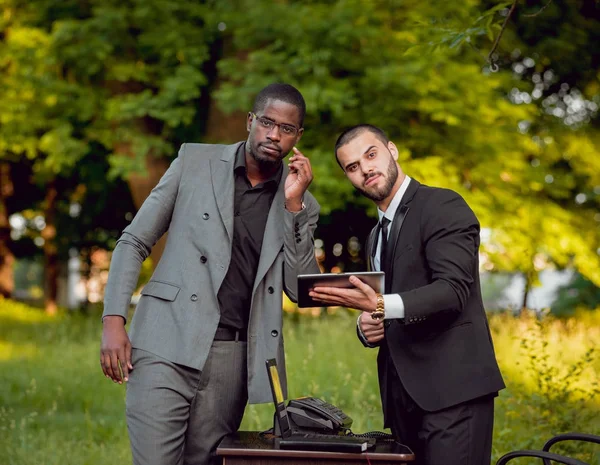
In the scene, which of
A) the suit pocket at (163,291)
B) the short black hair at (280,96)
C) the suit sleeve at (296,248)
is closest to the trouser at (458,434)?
the suit sleeve at (296,248)

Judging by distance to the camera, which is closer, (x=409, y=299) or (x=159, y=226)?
(x=409, y=299)

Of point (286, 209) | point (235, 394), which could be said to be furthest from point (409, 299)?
point (235, 394)

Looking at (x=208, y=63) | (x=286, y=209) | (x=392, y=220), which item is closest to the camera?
(x=392, y=220)

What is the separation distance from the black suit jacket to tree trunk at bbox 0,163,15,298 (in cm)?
2145

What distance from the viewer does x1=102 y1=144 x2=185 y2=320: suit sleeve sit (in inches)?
139

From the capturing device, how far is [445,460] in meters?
3.23

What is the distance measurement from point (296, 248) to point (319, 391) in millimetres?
4122

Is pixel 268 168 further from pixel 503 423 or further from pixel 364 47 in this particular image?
pixel 364 47

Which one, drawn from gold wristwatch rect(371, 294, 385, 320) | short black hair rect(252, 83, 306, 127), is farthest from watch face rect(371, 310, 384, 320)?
short black hair rect(252, 83, 306, 127)

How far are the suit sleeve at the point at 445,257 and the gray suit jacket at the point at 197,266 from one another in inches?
28.4

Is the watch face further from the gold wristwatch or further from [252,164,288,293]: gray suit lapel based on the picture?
[252,164,288,293]: gray suit lapel

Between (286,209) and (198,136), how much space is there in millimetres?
A: 10867

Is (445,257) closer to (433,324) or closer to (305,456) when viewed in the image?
(433,324)

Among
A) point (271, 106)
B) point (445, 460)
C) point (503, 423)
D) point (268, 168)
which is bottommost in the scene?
point (503, 423)
